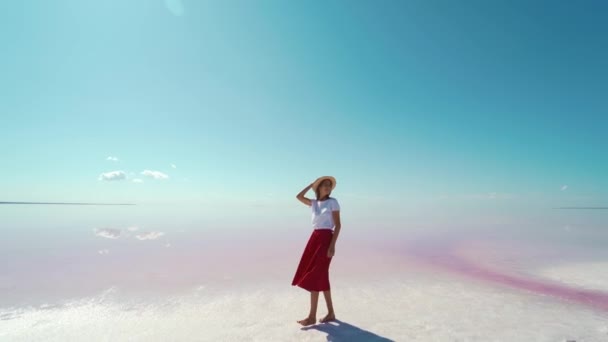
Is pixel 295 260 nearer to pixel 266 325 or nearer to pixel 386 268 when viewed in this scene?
pixel 386 268

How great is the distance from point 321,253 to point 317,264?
0.52 ft

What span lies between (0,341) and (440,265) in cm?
821

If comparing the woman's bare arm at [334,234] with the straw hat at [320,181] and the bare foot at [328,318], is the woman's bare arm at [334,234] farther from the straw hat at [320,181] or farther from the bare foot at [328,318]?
the bare foot at [328,318]

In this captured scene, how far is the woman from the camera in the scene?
3.90 meters

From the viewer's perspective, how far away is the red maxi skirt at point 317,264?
3887 millimetres

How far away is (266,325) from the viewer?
3.89m

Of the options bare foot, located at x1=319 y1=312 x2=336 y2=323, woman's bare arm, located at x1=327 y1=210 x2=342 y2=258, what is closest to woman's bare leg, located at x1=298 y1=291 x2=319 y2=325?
bare foot, located at x1=319 y1=312 x2=336 y2=323

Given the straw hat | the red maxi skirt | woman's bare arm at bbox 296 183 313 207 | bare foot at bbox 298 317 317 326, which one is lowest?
bare foot at bbox 298 317 317 326

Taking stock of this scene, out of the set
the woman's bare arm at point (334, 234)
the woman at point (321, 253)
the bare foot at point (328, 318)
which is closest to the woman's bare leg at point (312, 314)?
the woman at point (321, 253)

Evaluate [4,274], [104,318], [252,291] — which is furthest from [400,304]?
[4,274]

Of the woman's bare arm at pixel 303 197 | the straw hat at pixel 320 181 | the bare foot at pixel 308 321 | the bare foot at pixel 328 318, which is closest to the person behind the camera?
the bare foot at pixel 308 321

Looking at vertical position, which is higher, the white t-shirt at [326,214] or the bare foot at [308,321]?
the white t-shirt at [326,214]

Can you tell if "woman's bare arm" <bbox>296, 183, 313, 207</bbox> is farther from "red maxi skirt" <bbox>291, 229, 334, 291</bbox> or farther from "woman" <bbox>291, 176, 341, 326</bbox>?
"red maxi skirt" <bbox>291, 229, 334, 291</bbox>

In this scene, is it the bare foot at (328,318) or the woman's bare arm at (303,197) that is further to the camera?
the woman's bare arm at (303,197)
